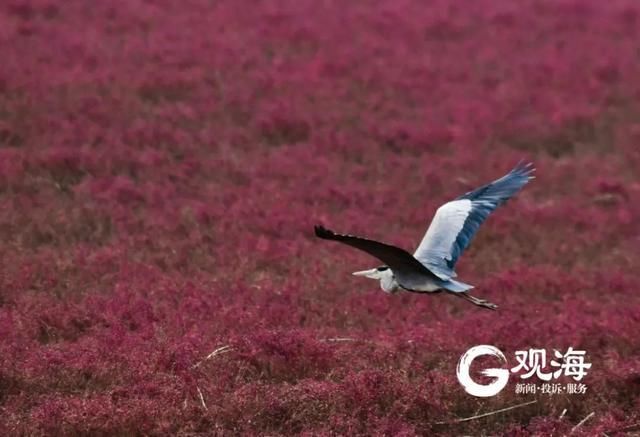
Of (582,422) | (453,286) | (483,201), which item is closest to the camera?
(582,422)

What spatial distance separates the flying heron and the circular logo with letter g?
37 centimetres

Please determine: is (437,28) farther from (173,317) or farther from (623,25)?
(173,317)

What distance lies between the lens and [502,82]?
564 inches

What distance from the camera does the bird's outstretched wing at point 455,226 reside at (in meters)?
7.71

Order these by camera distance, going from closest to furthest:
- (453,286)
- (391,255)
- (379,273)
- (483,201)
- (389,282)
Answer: (391,255) < (453,286) < (389,282) < (379,273) < (483,201)

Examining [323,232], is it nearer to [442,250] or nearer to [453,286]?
[453,286]

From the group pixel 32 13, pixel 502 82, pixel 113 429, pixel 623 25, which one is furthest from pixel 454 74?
pixel 113 429

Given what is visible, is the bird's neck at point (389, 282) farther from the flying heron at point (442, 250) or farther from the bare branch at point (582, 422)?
the bare branch at point (582, 422)

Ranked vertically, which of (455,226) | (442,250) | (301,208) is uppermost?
(455,226)

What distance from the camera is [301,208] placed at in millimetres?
10789

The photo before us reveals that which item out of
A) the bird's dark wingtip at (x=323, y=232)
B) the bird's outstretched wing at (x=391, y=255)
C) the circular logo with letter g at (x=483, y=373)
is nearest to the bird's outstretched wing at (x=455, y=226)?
the bird's outstretched wing at (x=391, y=255)

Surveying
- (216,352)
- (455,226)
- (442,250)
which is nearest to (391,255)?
(442,250)

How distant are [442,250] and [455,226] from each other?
25 cm

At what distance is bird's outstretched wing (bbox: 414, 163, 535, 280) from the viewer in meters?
7.71
